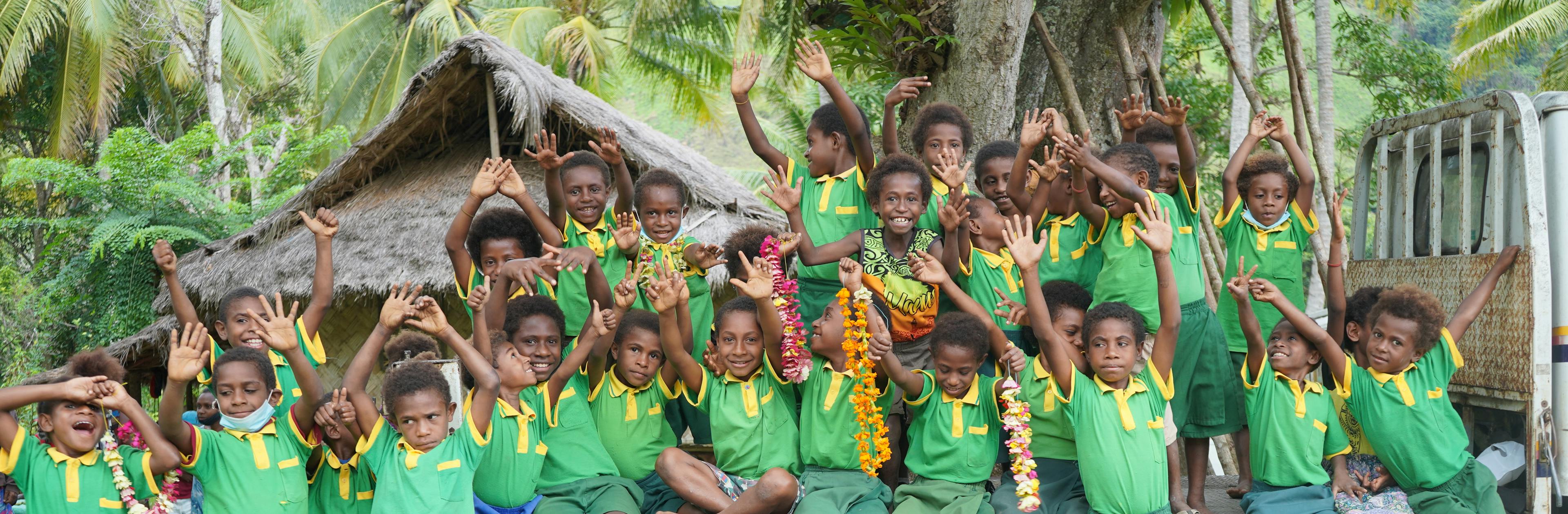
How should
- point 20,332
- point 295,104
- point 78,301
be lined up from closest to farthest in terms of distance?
point 78,301 → point 20,332 → point 295,104

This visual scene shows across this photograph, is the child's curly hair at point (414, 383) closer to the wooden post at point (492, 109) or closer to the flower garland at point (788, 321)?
the flower garland at point (788, 321)

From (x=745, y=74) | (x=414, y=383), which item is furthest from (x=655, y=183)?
(x=414, y=383)

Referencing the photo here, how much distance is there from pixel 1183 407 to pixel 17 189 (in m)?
18.8

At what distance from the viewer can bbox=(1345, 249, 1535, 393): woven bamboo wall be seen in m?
4.52

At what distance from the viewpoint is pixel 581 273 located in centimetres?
580

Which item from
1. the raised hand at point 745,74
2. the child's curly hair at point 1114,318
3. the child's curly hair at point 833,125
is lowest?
the child's curly hair at point 1114,318

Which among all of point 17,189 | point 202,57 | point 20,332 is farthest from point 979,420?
point 17,189

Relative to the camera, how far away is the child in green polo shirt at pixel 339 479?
15.5ft

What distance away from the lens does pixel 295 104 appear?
22.1 metres

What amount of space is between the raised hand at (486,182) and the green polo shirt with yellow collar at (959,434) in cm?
218

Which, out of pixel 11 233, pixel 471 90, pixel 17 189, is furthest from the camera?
pixel 17 189

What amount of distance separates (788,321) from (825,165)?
107 centimetres

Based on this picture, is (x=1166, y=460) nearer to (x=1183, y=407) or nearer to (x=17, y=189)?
(x=1183, y=407)

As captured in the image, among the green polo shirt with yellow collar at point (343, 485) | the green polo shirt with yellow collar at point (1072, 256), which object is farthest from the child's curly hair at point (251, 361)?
the green polo shirt with yellow collar at point (1072, 256)
